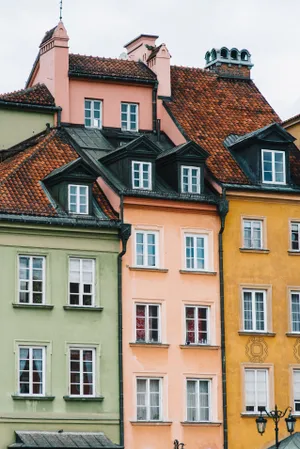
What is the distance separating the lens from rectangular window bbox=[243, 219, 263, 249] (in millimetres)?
66188

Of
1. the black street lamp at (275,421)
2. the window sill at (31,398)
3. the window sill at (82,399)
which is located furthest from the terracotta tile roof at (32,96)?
the black street lamp at (275,421)

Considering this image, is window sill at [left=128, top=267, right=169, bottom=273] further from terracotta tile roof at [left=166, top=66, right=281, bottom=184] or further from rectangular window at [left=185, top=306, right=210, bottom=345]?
terracotta tile roof at [left=166, top=66, right=281, bottom=184]

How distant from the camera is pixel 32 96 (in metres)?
67.7

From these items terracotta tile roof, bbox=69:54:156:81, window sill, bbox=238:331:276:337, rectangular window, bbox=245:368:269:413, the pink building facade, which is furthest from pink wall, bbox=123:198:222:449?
terracotta tile roof, bbox=69:54:156:81

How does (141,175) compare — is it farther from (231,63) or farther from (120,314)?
(231,63)

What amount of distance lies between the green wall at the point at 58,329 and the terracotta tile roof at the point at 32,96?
24.7 ft

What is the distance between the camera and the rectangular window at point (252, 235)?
66188 mm

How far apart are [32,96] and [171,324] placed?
1147 centimetres

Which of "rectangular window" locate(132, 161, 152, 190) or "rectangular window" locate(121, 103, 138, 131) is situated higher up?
"rectangular window" locate(121, 103, 138, 131)

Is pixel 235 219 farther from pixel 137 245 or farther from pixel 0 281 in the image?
pixel 0 281

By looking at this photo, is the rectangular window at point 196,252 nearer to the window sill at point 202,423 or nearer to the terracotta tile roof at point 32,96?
the window sill at point 202,423

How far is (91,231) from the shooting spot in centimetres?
6262

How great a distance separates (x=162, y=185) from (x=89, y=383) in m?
8.97

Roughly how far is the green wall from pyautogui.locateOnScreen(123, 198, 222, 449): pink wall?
0.73m
